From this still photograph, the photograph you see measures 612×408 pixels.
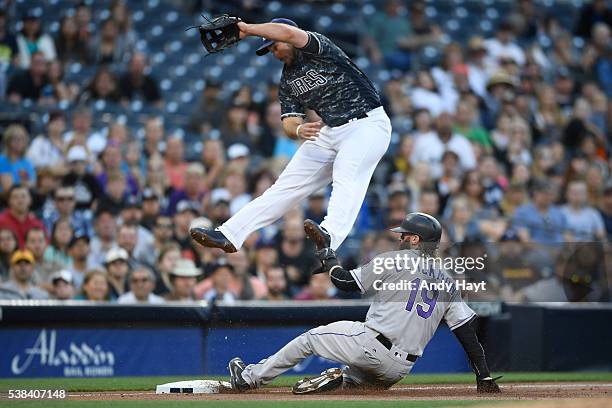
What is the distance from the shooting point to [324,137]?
9.29m

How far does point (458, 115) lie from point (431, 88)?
0.82 metres

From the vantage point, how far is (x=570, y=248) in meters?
13.6

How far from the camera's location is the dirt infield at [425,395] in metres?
8.41

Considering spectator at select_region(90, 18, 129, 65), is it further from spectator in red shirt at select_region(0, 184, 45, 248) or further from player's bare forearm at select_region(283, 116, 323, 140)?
player's bare forearm at select_region(283, 116, 323, 140)

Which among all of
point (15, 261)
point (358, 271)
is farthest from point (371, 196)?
point (358, 271)

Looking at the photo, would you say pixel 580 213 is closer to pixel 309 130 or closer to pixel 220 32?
pixel 309 130

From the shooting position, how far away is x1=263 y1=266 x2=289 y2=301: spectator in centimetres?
1273

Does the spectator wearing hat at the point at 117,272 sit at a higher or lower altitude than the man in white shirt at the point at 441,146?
higher

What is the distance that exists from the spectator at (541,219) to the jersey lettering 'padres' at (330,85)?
5.79 m

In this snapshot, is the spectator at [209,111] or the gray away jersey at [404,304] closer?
the gray away jersey at [404,304]

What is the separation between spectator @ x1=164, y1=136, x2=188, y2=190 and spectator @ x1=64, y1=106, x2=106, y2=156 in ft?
2.56

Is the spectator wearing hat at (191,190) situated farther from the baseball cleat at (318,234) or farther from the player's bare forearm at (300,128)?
A: the baseball cleat at (318,234)

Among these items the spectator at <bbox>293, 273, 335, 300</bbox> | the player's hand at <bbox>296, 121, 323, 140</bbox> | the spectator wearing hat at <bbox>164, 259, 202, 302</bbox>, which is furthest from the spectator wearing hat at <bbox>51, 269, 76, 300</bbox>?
the player's hand at <bbox>296, 121, 323, 140</bbox>

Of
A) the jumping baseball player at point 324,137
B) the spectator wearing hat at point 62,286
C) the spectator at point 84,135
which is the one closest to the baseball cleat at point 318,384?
the jumping baseball player at point 324,137
